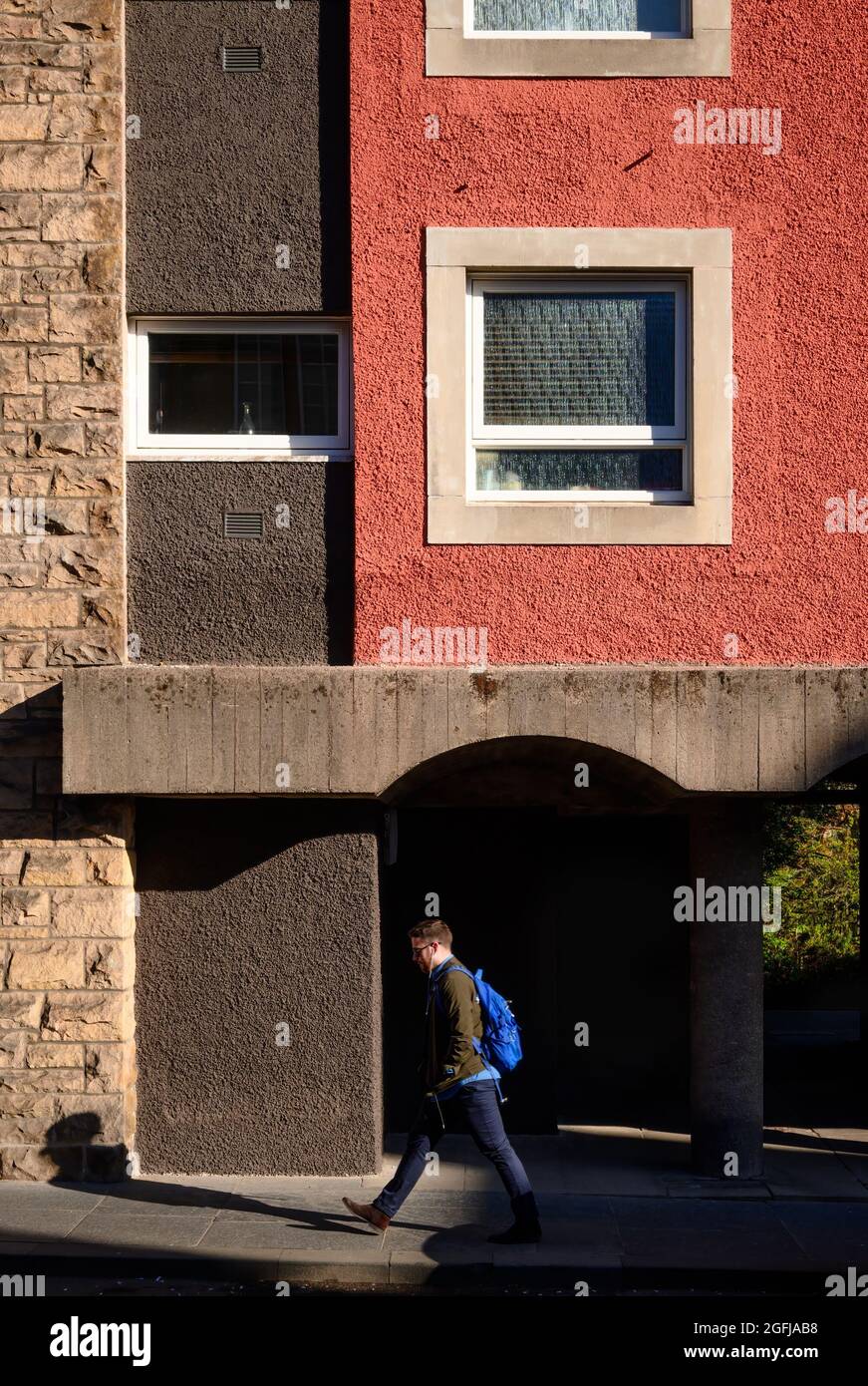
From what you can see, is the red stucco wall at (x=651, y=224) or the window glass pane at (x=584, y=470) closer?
the red stucco wall at (x=651, y=224)

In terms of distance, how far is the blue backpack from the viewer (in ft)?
25.9

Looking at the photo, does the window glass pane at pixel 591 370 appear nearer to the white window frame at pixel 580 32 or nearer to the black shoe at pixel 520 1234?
the white window frame at pixel 580 32

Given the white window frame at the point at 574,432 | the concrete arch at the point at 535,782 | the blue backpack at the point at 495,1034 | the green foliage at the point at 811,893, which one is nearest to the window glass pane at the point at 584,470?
the white window frame at the point at 574,432

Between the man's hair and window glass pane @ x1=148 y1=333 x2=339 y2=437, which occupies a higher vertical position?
window glass pane @ x1=148 y1=333 x2=339 y2=437

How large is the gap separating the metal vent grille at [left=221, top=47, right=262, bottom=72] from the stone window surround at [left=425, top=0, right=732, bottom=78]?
1.12 m

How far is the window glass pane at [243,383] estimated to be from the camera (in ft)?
31.3

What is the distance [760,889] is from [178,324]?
17.8 feet

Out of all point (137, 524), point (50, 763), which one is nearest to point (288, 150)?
point (137, 524)

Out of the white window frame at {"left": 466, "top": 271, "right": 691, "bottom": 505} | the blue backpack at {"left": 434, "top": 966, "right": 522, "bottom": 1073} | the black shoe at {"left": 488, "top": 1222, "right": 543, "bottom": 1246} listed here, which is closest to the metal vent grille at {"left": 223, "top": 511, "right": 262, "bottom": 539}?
the white window frame at {"left": 466, "top": 271, "right": 691, "bottom": 505}

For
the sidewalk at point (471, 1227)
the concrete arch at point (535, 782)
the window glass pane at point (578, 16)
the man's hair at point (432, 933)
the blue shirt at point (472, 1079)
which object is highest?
the window glass pane at point (578, 16)

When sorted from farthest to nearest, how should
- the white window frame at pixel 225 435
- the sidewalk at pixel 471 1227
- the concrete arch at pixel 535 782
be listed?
the white window frame at pixel 225 435 < the concrete arch at pixel 535 782 < the sidewalk at pixel 471 1227

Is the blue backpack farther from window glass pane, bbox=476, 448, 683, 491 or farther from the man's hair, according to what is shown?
window glass pane, bbox=476, 448, 683, 491

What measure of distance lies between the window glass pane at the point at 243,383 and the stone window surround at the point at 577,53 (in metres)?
1.97

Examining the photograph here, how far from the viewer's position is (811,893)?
18.1 m
